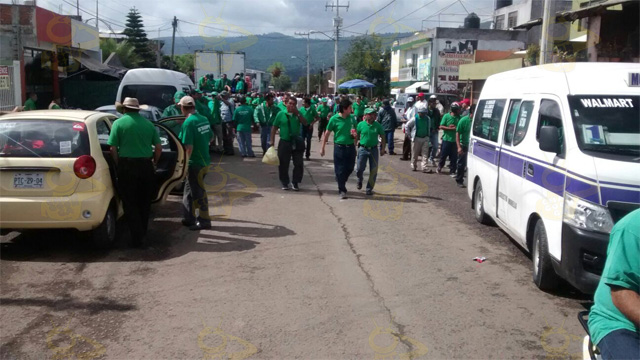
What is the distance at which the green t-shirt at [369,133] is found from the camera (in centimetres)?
1134

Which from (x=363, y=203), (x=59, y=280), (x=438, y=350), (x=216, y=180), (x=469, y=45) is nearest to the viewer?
(x=438, y=350)

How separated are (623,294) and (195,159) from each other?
6.47 m

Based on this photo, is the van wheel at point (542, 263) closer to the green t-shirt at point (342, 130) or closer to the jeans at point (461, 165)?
the green t-shirt at point (342, 130)

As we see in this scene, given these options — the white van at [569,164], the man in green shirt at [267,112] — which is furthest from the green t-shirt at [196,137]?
the man in green shirt at [267,112]

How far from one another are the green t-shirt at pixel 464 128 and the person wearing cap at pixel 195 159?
20.4 feet

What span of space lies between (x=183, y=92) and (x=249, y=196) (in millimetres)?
5487

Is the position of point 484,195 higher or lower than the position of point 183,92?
lower

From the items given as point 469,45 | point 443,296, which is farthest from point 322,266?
point 469,45

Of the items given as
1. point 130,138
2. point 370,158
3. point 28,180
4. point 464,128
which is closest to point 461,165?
point 464,128

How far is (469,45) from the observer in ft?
145

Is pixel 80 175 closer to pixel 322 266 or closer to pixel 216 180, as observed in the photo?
pixel 322 266

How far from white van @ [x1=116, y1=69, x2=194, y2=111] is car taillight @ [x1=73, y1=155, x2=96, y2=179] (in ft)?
33.1

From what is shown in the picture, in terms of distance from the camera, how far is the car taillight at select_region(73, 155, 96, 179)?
672 cm

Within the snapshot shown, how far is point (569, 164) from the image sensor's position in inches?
217
